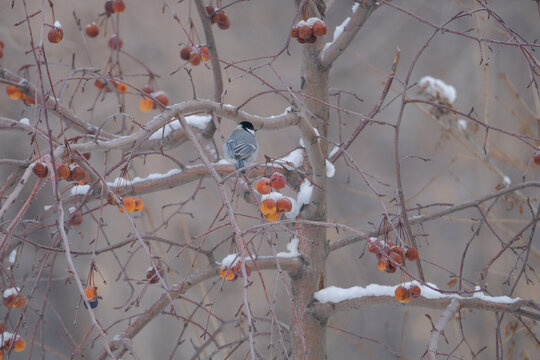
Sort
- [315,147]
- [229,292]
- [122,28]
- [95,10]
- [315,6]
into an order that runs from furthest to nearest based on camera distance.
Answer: [229,292]
[122,28]
[95,10]
[315,6]
[315,147]

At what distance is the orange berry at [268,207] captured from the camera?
125 cm

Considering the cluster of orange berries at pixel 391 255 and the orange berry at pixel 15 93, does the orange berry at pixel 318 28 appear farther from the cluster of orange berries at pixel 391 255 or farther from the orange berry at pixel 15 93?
the orange berry at pixel 15 93

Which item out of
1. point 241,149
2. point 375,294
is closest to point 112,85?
point 241,149

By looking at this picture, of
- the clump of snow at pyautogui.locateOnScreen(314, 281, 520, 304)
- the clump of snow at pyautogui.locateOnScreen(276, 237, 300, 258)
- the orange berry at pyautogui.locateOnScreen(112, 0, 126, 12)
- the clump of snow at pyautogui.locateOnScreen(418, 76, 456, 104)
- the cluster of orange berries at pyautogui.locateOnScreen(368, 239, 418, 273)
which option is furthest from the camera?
the clump of snow at pyautogui.locateOnScreen(418, 76, 456, 104)

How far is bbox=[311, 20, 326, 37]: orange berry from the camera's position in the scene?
133 cm

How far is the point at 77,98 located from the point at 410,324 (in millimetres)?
3028

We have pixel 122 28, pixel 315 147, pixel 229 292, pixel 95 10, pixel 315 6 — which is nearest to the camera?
pixel 315 147

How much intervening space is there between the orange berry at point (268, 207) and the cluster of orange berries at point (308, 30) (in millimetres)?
373

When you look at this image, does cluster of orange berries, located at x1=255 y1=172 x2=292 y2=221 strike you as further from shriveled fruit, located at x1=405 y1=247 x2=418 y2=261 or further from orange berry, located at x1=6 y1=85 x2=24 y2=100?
orange berry, located at x1=6 y1=85 x2=24 y2=100

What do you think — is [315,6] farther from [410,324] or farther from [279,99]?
[410,324]

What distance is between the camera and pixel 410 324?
471 cm

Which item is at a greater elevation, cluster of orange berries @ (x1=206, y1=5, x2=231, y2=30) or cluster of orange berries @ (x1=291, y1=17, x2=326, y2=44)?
cluster of orange berries @ (x1=206, y1=5, x2=231, y2=30)

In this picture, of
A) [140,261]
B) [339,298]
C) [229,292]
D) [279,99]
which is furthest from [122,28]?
[339,298]

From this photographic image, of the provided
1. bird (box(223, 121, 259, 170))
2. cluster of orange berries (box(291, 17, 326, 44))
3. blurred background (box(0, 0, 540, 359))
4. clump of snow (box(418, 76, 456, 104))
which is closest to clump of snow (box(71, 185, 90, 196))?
bird (box(223, 121, 259, 170))
